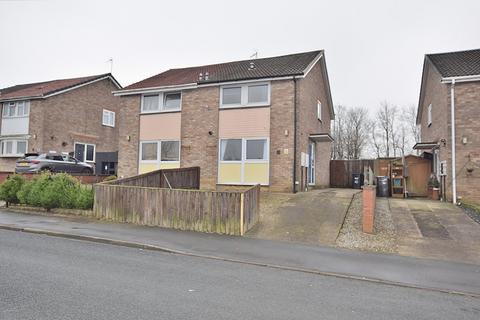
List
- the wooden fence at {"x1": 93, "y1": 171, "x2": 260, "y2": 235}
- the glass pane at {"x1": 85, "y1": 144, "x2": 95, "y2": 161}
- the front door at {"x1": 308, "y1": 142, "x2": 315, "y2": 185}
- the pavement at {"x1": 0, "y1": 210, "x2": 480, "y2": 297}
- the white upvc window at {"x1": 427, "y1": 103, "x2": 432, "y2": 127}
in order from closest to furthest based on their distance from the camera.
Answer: the pavement at {"x1": 0, "y1": 210, "x2": 480, "y2": 297}, the wooden fence at {"x1": 93, "y1": 171, "x2": 260, "y2": 235}, the white upvc window at {"x1": 427, "y1": 103, "x2": 432, "y2": 127}, the front door at {"x1": 308, "y1": 142, "x2": 315, "y2": 185}, the glass pane at {"x1": 85, "y1": 144, "x2": 95, "y2": 161}

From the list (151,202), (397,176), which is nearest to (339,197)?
(397,176)

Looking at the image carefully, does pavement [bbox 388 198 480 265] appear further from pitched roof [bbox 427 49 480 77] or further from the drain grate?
pitched roof [bbox 427 49 480 77]

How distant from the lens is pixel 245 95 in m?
17.2

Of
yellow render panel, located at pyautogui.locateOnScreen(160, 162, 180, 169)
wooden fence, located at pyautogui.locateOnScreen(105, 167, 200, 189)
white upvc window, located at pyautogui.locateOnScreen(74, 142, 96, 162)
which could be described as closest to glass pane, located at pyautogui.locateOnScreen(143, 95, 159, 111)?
yellow render panel, located at pyautogui.locateOnScreen(160, 162, 180, 169)

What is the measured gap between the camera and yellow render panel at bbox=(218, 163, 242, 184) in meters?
16.8

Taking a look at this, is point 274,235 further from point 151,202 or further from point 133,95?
point 133,95

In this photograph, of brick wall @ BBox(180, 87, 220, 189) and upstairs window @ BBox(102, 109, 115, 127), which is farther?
upstairs window @ BBox(102, 109, 115, 127)

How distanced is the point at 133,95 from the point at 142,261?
14.6 meters

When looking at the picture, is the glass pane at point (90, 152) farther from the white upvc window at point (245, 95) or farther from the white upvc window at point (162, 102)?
the white upvc window at point (245, 95)

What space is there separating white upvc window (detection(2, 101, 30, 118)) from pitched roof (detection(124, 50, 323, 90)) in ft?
32.3

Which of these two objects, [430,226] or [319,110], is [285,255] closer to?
[430,226]

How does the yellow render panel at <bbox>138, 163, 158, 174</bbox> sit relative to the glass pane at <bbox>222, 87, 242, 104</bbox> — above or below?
below

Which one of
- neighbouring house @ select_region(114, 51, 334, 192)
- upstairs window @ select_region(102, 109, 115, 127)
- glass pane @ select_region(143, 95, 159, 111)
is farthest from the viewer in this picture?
upstairs window @ select_region(102, 109, 115, 127)

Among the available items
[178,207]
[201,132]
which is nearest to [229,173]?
[201,132]
